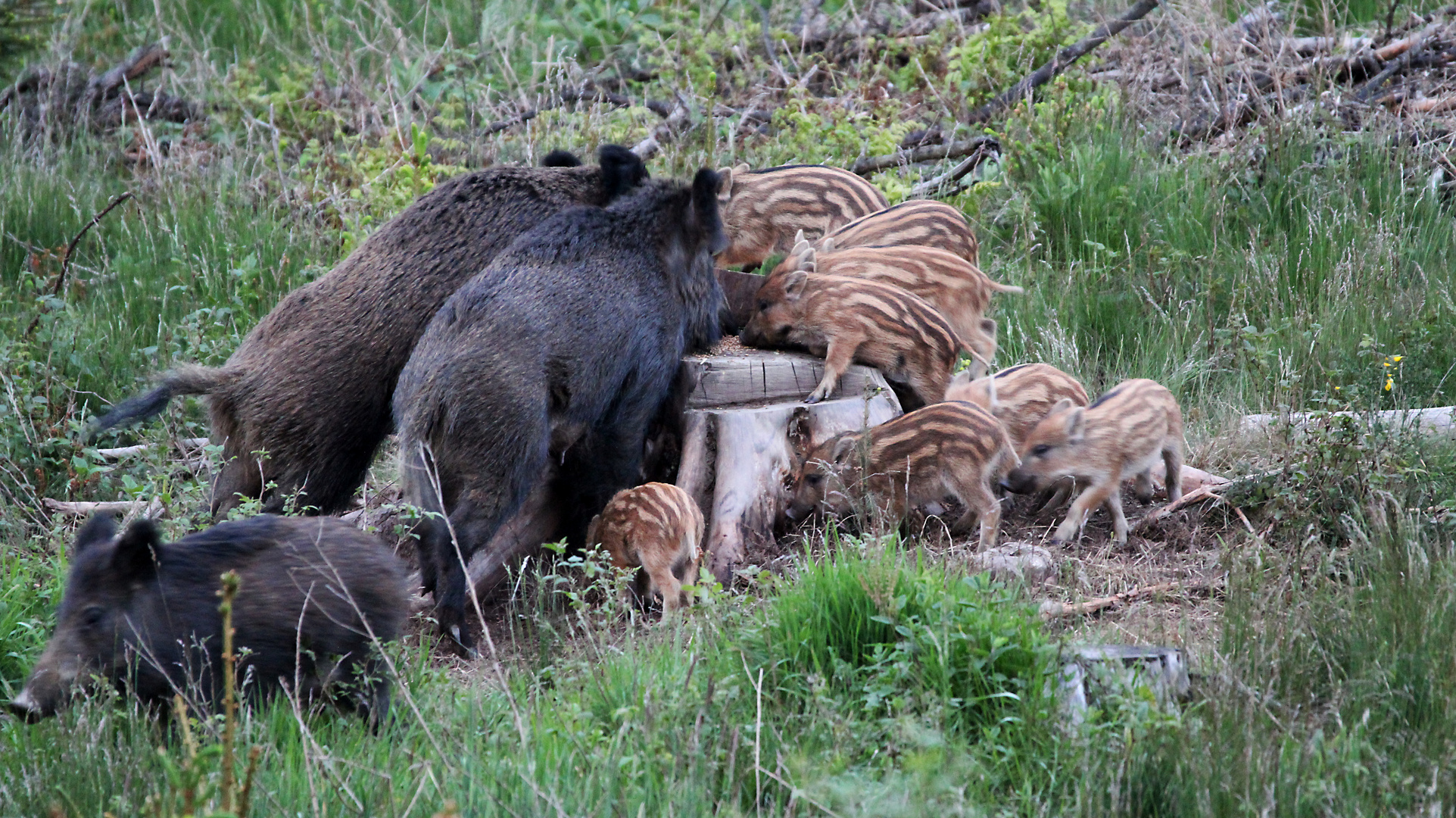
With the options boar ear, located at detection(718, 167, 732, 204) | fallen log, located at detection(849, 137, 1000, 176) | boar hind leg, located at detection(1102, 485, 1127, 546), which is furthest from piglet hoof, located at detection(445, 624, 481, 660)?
fallen log, located at detection(849, 137, 1000, 176)

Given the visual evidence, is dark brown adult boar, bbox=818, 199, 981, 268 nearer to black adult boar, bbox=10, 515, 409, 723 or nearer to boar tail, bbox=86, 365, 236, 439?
boar tail, bbox=86, 365, 236, 439

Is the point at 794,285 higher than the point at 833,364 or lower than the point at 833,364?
higher

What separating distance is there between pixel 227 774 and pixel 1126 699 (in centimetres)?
206

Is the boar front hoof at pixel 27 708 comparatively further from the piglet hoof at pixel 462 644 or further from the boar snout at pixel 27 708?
the piglet hoof at pixel 462 644

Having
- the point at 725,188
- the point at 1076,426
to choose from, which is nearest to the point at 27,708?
the point at 1076,426

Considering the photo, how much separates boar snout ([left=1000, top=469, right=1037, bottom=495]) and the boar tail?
10.1 feet

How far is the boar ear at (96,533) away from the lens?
353 cm

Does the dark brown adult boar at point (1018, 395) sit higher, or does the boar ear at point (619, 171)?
the boar ear at point (619, 171)

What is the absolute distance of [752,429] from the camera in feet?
16.9

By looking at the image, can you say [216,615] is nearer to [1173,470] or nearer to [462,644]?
[462,644]

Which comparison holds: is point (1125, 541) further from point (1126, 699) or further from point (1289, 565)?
point (1126, 699)

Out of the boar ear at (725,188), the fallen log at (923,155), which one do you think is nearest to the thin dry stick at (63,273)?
the boar ear at (725,188)

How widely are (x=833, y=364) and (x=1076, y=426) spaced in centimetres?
102

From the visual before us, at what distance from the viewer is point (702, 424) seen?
5.23 meters
